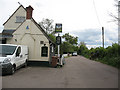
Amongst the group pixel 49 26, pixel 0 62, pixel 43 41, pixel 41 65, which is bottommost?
pixel 41 65

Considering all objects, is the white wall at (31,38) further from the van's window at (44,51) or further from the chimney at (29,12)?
the chimney at (29,12)

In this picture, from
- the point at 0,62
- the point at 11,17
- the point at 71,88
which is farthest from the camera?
the point at 11,17

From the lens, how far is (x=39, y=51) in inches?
547

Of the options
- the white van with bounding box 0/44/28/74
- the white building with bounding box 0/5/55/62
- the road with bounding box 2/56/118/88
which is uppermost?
the white building with bounding box 0/5/55/62

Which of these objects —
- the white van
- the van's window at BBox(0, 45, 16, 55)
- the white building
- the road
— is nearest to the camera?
the road

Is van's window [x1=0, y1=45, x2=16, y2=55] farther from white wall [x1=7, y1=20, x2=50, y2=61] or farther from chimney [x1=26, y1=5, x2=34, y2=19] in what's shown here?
chimney [x1=26, y1=5, x2=34, y2=19]

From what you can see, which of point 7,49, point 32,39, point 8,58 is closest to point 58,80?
point 8,58

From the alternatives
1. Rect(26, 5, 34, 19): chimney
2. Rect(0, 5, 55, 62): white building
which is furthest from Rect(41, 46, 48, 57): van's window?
Rect(26, 5, 34, 19): chimney

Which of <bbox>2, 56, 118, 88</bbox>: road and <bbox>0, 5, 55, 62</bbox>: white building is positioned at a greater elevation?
<bbox>0, 5, 55, 62</bbox>: white building

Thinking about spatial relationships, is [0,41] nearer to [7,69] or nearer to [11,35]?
[11,35]

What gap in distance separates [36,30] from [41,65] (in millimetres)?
3851

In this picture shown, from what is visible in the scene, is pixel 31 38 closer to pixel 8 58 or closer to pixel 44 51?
pixel 44 51

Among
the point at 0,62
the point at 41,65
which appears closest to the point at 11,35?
the point at 41,65

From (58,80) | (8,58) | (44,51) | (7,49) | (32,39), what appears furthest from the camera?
(32,39)
